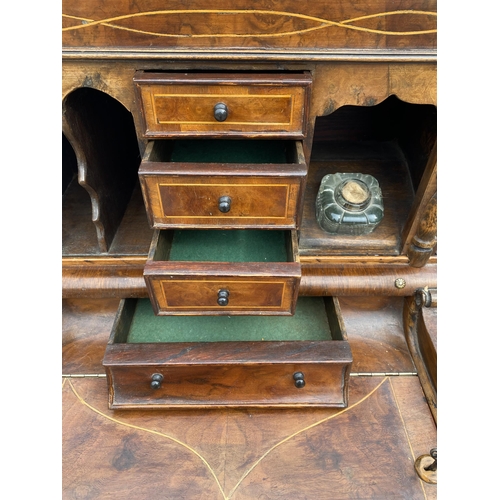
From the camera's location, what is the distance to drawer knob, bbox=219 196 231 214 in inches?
29.4

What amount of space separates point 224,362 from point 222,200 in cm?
33

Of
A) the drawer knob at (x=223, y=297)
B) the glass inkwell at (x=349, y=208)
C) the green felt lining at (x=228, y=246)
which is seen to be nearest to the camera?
the drawer knob at (x=223, y=297)

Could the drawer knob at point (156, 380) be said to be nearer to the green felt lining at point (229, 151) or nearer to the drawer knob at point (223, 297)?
the drawer knob at point (223, 297)

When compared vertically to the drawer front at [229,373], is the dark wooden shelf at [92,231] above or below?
above

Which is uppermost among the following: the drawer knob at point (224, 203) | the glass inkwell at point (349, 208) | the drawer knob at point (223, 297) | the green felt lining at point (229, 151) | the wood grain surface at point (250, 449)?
the green felt lining at point (229, 151)

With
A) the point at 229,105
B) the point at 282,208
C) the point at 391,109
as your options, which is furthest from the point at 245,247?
the point at 391,109

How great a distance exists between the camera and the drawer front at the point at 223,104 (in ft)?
2.26

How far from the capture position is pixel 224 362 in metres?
0.86

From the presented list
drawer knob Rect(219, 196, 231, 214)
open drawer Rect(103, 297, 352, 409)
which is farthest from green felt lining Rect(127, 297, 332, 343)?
drawer knob Rect(219, 196, 231, 214)

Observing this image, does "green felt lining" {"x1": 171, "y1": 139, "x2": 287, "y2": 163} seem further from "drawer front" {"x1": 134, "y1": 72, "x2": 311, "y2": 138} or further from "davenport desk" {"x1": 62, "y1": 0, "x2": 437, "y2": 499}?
"drawer front" {"x1": 134, "y1": 72, "x2": 311, "y2": 138}

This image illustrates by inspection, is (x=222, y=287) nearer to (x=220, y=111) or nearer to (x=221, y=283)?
(x=221, y=283)

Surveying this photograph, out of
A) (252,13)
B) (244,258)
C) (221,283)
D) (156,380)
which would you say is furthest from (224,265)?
(252,13)

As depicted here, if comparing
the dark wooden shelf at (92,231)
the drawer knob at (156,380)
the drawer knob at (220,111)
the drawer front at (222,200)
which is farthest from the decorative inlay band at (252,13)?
the drawer knob at (156,380)

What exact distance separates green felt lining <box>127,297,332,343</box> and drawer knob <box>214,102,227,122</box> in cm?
47
